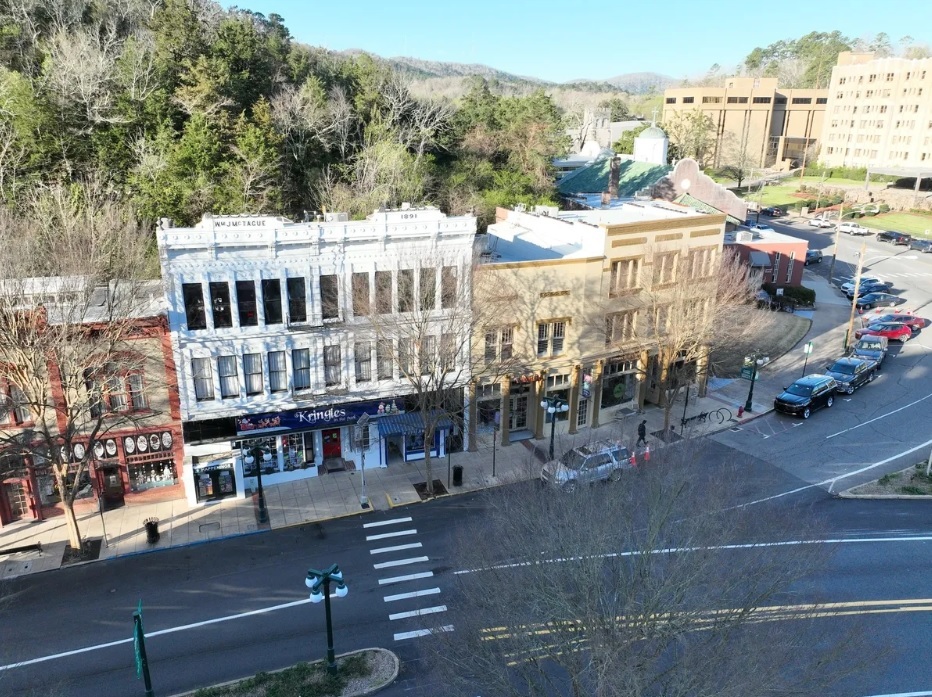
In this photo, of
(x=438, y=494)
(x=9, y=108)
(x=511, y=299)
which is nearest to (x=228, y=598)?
(x=438, y=494)

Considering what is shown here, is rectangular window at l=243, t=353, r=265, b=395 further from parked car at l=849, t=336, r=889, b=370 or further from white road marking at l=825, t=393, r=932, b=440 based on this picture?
parked car at l=849, t=336, r=889, b=370

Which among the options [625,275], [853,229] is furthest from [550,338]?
[853,229]

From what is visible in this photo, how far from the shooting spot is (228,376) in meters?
28.0

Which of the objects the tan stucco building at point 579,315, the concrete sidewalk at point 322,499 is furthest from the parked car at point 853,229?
the tan stucco building at point 579,315

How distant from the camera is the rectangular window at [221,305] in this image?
26969mm

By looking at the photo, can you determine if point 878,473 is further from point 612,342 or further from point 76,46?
point 76,46

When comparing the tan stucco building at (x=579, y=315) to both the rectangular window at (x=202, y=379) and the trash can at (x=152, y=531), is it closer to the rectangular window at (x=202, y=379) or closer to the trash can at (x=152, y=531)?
the rectangular window at (x=202, y=379)

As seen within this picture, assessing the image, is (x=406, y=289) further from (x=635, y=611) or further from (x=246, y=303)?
(x=635, y=611)

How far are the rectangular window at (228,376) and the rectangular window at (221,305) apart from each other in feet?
4.75

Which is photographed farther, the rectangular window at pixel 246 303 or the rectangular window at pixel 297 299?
the rectangular window at pixel 297 299

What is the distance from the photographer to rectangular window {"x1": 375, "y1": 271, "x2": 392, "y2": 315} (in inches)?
1148

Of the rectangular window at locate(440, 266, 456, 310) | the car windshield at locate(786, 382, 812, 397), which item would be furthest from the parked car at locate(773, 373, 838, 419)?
the rectangular window at locate(440, 266, 456, 310)

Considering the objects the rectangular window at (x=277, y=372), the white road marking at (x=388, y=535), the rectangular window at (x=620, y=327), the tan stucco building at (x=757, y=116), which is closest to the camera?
the white road marking at (x=388, y=535)

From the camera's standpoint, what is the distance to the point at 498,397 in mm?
33188
